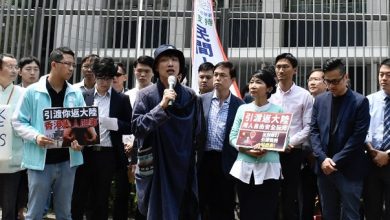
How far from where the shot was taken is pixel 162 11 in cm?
787

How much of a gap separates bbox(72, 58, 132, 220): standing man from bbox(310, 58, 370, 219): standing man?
205 cm

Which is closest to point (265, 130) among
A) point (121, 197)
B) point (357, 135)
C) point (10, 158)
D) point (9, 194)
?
point (357, 135)

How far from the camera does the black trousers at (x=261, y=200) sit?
14.7 ft

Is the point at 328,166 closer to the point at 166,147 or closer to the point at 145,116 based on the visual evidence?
the point at 166,147

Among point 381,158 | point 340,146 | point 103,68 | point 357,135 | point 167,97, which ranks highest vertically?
point 103,68

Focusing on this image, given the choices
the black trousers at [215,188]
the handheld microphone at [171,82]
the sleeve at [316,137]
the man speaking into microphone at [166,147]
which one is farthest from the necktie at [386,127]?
the handheld microphone at [171,82]

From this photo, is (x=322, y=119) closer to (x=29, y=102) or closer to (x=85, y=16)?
(x=29, y=102)

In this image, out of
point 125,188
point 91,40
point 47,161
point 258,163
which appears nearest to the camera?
point 47,161

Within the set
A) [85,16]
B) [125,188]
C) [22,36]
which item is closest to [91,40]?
[85,16]

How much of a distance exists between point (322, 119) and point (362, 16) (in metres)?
3.86

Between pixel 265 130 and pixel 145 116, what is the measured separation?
1.35 metres

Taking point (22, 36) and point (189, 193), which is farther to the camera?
point (22, 36)

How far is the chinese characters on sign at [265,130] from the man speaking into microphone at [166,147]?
797mm

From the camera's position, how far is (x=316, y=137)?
15.4 ft
